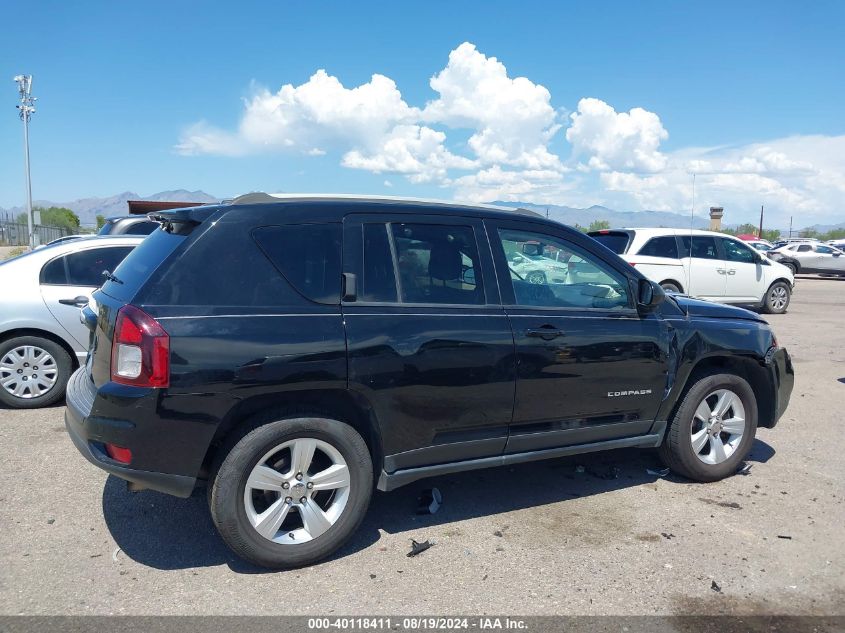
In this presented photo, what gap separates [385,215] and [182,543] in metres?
2.23

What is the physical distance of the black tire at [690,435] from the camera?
473 centimetres

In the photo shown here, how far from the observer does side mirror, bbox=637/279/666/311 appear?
4.44 meters

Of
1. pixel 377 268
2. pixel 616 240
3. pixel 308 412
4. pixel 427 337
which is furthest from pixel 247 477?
pixel 616 240

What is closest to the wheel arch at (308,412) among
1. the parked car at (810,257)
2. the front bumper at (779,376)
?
the front bumper at (779,376)

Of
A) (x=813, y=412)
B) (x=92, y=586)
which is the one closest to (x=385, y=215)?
(x=92, y=586)

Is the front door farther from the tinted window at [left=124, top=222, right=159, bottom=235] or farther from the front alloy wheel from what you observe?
the tinted window at [left=124, top=222, right=159, bottom=235]

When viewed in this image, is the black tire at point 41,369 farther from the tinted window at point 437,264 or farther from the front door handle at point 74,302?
the tinted window at point 437,264

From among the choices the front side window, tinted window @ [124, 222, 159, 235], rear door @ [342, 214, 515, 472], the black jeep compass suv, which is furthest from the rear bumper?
tinted window @ [124, 222, 159, 235]

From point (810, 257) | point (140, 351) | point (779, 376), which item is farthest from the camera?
point (810, 257)

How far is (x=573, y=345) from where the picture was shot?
4184 millimetres

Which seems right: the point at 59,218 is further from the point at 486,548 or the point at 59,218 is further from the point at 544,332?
the point at 486,548

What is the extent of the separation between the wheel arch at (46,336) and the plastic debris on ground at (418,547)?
422 centimetres

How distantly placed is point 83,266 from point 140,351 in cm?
400

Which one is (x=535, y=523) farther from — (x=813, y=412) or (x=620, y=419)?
(x=813, y=412)
